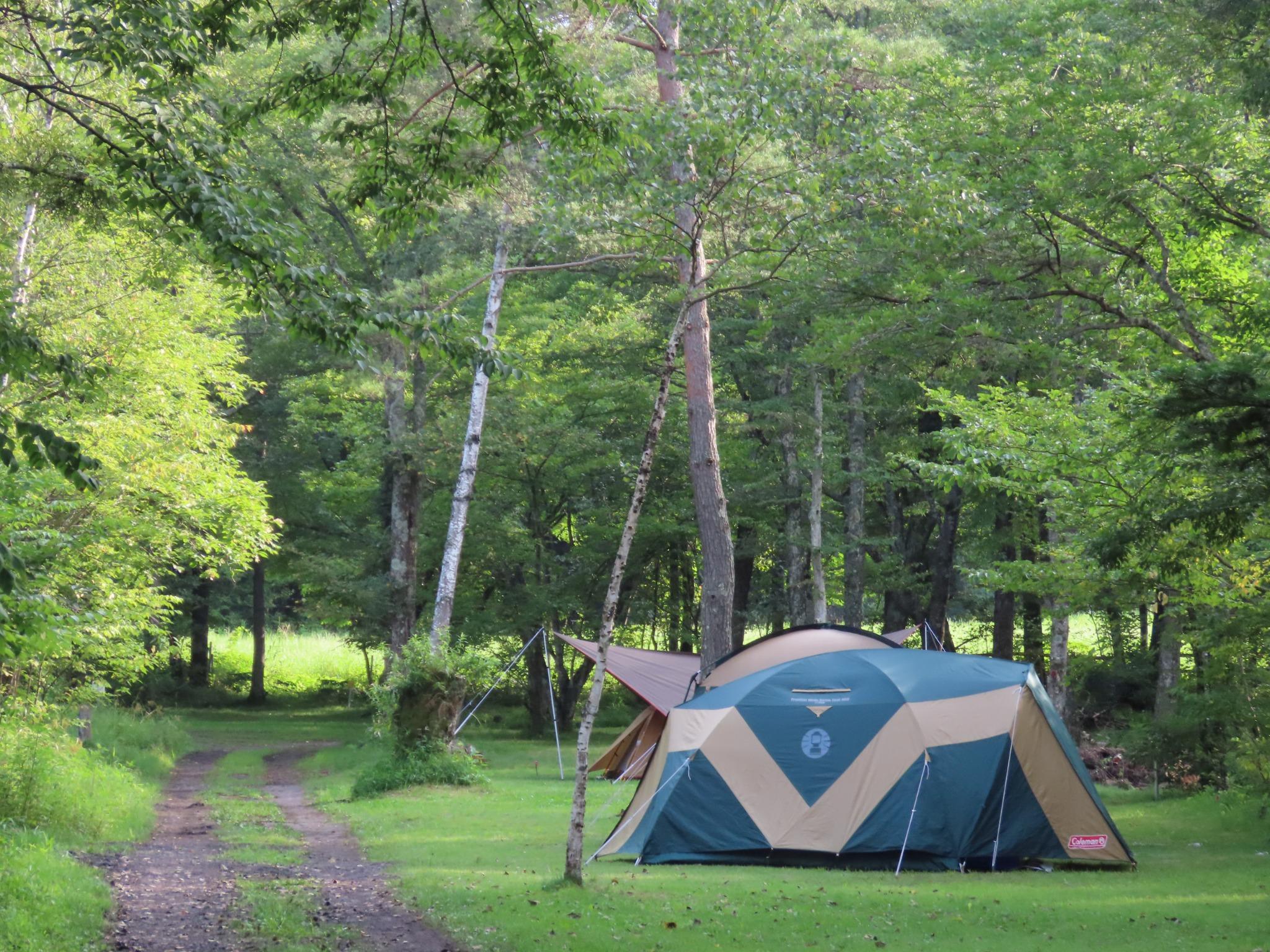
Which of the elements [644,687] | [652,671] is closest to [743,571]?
[652,671]

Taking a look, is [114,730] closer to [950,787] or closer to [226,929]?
[226,929]

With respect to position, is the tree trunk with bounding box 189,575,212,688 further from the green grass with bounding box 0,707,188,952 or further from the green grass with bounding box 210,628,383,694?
the green grass with bounding box 0,707,188,952

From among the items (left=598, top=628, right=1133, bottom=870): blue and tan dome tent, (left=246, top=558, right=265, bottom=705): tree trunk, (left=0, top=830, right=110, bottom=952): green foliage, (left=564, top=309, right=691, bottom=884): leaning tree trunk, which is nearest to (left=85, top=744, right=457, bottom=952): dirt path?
(left=0, top=830, right=110, bottom=952): green foliage

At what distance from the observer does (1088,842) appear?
9492 mm

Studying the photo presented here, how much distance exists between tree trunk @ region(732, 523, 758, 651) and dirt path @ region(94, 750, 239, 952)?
43.9ft

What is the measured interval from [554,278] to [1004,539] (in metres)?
11.2

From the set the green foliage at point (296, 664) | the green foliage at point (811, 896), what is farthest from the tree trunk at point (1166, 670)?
the green foliage at point (296, 664)

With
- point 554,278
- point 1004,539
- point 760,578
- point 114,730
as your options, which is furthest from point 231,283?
point 760,578

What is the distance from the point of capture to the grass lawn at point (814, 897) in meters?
6.82

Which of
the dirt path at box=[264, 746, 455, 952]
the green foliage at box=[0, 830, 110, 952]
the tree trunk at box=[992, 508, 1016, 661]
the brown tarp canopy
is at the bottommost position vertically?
the dirt path at box=[264, 746, 455, 952]

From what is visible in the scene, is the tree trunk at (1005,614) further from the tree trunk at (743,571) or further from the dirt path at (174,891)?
the dirt path at (174,891)

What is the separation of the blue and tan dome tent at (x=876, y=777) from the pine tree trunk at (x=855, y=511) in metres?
11.2

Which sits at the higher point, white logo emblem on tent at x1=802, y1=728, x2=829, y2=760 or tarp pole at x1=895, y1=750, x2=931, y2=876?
white logo emblem on tent at x1=802, y1=728, x2=829, y2=760

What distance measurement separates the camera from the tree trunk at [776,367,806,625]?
21789 mm
